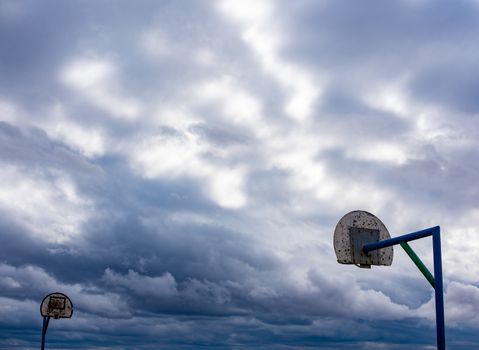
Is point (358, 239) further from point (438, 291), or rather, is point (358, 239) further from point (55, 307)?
point (55, 307)

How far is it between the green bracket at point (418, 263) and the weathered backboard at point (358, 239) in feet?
4.30

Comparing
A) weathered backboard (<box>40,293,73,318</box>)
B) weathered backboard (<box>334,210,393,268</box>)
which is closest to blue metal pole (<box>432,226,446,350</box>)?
weathered backboard (<box>334,210,393,268</box>)

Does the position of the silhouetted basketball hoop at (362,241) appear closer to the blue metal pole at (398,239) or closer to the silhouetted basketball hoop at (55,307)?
the blue metal pole at (398,239)

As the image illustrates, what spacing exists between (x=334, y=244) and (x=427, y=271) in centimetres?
243

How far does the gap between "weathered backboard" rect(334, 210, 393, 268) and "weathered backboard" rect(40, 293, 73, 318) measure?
19338 millimetres

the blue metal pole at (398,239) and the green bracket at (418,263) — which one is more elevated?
the blue metal pole at (398,239)

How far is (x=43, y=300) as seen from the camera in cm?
2866

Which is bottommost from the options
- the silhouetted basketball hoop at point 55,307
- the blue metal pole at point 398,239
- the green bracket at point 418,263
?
the silhouetted basketball hoop at point 55,307

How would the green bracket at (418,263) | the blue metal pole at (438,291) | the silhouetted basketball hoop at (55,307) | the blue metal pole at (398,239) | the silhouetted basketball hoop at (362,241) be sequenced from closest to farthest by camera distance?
the blue metal pole at (438,291)
the green bracket at (418,263)
the blue metal pole at (398,239)
the silhouetted basketball hoop at (362,241)
the silhouetted basketball hoop at (55,307)

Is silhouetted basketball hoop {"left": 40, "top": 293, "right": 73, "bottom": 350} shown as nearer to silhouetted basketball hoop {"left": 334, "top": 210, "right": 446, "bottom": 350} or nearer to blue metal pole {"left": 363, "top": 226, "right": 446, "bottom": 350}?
silhouetted basketball hoop {"left": 334, "top": 210, "right": 446, "bottom": 350}

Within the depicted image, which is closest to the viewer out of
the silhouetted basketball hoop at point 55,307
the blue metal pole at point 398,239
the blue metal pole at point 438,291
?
the blue metal pole at point 438,291

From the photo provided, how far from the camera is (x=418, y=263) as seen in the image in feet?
41.5

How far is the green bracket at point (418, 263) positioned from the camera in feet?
40.1

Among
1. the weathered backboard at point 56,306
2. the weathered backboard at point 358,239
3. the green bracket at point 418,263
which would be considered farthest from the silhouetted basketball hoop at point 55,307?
the green bracket at point 418,263
